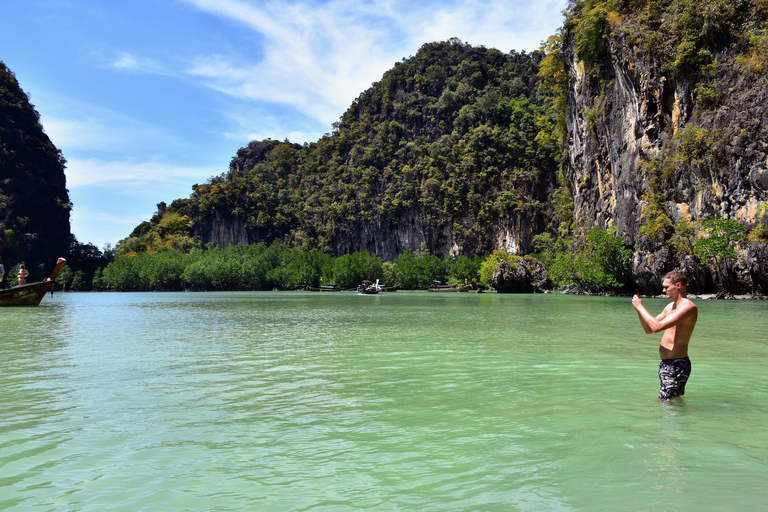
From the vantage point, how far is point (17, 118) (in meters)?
105

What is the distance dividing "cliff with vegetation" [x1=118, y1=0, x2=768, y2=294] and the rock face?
0.40ft

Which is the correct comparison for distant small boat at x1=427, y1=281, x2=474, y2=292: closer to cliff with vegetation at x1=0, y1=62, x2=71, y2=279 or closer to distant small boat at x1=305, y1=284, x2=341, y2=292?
distant small boat at x1=305, y1=284, x2=341, y2=292

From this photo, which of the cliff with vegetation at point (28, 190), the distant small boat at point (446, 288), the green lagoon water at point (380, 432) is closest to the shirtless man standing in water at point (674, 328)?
the green lagoon water at point (380, 432)

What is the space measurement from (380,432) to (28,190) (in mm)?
116863

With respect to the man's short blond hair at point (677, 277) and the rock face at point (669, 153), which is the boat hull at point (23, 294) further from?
the rock face at point (669, 153)

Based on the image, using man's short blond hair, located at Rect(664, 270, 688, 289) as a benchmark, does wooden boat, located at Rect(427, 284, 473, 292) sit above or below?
below

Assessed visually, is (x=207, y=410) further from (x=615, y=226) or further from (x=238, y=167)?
(x=238, y=167)

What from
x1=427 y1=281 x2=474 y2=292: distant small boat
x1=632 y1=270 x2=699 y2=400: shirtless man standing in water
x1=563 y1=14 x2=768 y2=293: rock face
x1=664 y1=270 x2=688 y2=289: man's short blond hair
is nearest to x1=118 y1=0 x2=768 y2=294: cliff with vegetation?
x1=563 y1=14 x2=768 y2=293: rock face

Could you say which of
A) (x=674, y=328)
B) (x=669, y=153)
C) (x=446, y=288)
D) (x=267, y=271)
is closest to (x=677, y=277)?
(x=674, y=328)

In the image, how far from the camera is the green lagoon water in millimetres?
3988

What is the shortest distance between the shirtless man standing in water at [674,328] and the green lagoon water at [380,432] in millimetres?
361

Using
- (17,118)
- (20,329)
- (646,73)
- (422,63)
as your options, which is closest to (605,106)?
(646,73)

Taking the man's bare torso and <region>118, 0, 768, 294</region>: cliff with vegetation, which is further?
<region>118, 0, 768, 294</region>: cliff with vegetation

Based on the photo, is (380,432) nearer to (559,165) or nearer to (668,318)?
(668,318)
